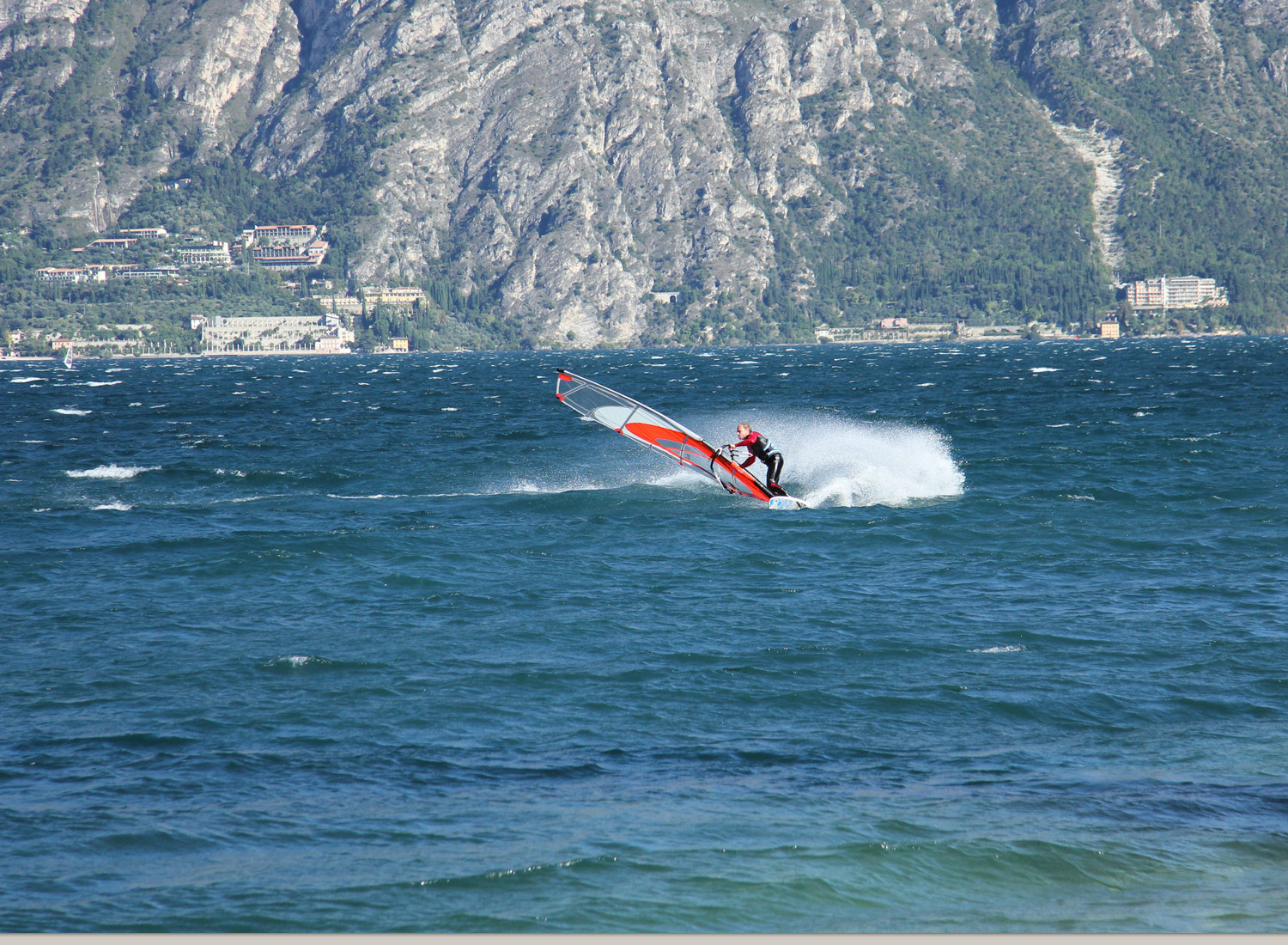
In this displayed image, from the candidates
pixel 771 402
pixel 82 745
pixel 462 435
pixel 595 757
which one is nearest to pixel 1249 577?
pixel 595 757

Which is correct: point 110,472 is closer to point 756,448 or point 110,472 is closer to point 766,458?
point 756,448

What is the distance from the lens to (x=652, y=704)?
14984mm

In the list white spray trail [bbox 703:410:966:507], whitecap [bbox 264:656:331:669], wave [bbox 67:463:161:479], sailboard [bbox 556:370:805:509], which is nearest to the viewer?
whitecap [bbox 264:656:331:669]

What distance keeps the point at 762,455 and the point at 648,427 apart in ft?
12.8

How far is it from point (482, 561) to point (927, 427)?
1315 inches

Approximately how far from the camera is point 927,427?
2098 inches

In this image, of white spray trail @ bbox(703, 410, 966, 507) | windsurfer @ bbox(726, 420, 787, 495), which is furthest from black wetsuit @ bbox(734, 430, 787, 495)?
white spray trail @ bbox(703, 410, 966, 507)

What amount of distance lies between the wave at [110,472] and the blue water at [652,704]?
2.93 m

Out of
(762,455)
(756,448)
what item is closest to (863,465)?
(762,455)

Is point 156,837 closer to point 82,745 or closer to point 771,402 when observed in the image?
point 82,745

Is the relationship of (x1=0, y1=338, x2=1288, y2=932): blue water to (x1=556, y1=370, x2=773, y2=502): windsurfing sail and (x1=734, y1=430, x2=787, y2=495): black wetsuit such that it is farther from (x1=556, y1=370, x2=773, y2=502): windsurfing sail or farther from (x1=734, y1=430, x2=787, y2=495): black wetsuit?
(x1=556, y1=370, x2=773, y2=502): windsurfing sail

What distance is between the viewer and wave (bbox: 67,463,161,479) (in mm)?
39969

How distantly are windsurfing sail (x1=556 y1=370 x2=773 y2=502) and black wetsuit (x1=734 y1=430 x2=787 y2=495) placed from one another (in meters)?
0.93

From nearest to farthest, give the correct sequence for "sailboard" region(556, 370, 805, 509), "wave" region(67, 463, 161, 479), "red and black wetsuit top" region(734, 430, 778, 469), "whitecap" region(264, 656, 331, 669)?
1. "whitecap" region(264, 656, 331, 669)
2. "red and black wetsuit top" region(734, 430, 778, 469)
3. "sailboard" region(556, 370, 805, 509)
4. "wave" region(67, 463, 161, 479)
